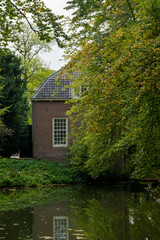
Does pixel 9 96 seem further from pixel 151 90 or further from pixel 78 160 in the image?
pixel 151 90

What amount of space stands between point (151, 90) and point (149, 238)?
343 centimetres

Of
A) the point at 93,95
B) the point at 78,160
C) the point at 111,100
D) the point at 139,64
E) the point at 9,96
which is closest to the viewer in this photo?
the point at 139,64

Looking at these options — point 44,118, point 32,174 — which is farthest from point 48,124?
point 32,174

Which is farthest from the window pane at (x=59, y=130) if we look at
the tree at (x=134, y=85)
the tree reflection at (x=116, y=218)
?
the tree at (x=134, y=85)

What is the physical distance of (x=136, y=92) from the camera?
9.04 metres

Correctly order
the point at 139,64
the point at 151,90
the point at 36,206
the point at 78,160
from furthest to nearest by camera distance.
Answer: the point at 78,160 → the point at 36,206 → the point at 151,90 → the point at 139,64

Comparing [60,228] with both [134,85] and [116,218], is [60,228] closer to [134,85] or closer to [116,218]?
[116,218]

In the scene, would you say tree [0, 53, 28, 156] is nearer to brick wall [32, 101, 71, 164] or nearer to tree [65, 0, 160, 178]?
brick wall [32, 101, 71, 164]

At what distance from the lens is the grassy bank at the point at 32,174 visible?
20484mm

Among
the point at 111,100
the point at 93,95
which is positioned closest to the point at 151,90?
the point at 111,100

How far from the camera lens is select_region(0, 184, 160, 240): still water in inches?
317

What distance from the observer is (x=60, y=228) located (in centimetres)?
888

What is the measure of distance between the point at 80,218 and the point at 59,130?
17158mm

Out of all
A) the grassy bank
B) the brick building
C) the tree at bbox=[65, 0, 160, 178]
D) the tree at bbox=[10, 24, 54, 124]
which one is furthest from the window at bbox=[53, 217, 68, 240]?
the tree at bbox=[10, 24, 54, 124]
